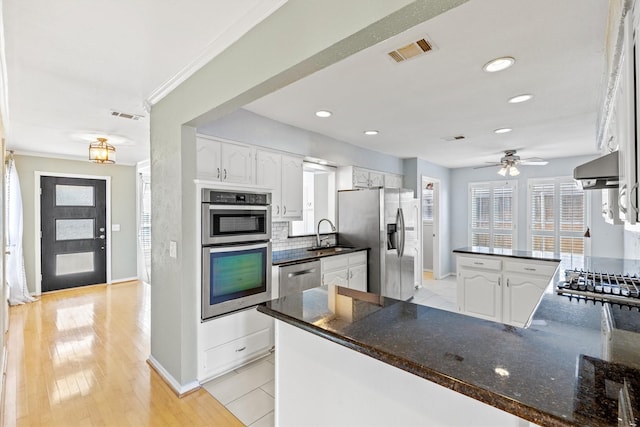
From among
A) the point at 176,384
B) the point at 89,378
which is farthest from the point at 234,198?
the point at 89,378

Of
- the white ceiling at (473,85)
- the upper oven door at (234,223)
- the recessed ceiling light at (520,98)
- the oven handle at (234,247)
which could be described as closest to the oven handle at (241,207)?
the upper oven door at (234,223)

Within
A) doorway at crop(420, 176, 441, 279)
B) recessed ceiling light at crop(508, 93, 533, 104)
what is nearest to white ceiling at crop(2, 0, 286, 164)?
recessed ceiling light at crop(508, 93, 533, 104)

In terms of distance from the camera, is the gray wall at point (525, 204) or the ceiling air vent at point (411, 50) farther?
the gray wall at point (525, 204)

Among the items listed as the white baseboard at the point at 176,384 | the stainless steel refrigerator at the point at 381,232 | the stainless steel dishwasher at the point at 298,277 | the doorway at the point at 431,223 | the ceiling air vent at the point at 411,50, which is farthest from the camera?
the doorway at the point at 431,223

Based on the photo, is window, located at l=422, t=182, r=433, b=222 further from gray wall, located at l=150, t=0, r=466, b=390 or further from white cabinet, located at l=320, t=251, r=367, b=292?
gray wall, located at l=150, t=0, r=466, b=390

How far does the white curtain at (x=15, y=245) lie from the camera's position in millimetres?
4613

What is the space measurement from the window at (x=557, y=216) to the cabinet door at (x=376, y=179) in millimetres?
3259

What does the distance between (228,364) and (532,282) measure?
10.6ft

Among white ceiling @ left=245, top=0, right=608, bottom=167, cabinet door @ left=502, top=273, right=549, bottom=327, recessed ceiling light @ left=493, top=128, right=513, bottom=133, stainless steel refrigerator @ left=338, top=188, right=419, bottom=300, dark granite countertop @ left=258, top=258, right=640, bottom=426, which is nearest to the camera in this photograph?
dark granite countertop @ left=258, top=258, right=640, bottom=426

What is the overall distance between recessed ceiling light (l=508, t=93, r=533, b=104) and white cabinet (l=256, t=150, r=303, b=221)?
7.59 ft

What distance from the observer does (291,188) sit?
12.3ft

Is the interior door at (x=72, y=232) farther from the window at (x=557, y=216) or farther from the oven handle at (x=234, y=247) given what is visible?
the window at (x=557, y=216)

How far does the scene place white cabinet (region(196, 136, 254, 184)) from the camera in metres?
2.92

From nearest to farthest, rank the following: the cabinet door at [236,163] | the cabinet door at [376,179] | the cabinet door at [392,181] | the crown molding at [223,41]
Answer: the crown molding at [223,41] → the cabinet door at [236,163] → the cabinet door at [376,179] → the cabinet door at [392,181]
